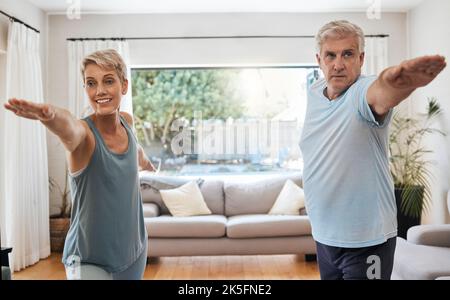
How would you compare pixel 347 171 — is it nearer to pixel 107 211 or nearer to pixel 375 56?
pixel 375 56

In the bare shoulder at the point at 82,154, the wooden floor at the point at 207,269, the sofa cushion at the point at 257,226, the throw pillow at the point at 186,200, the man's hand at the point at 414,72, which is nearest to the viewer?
the man's hand at the point at 414,72

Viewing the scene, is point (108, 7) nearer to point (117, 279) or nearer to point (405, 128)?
point (117, 279)

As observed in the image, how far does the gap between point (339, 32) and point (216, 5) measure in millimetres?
305

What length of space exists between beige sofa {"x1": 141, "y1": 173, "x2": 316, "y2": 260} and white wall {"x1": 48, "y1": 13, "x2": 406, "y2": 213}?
0.27m

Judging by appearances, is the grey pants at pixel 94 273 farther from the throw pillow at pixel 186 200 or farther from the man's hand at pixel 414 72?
the man's hand at pixel 414 72

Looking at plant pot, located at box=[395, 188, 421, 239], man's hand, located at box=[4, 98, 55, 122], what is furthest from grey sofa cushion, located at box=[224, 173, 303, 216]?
man's hand, located at box=[4, 98, 55, 122]

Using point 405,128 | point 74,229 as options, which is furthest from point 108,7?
point 405,128

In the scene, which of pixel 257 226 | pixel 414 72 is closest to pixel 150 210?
pixel 414 72

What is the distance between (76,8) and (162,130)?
12.7 inches

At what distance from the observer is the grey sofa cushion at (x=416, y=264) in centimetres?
94

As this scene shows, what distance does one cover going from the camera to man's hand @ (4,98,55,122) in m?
0.72

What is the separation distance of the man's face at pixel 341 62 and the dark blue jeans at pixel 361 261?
12.6 inches

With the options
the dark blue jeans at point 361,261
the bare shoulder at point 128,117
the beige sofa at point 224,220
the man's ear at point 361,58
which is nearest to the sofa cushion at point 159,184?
the beige sofa at point 224,220

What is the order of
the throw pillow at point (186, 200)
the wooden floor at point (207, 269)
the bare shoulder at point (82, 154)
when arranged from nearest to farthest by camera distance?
the bare shoulder at point (82, 154)
the wooden floor at point (207, 269)
the throw pillow at point (186, 200)
